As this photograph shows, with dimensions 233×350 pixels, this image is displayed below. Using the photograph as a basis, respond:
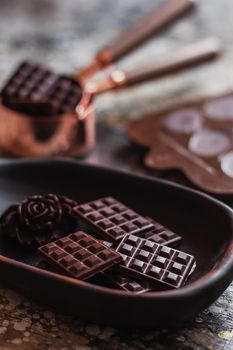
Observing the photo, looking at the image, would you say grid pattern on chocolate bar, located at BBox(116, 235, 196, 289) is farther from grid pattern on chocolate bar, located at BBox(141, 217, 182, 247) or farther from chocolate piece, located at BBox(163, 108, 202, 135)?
chocolate piece, located at BBox(163, 108, 202, 135)

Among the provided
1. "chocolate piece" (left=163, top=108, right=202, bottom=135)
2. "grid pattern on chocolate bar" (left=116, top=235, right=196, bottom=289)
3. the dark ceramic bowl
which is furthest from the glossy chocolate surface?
"grid pattern on chocolate bar" (left=116, top=235, right=196, bottom=289)

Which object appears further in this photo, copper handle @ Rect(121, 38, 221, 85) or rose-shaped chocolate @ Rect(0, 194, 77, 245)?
copper handle @ Rect(121, 38, 221, 85)

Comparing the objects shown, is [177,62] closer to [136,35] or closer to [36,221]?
[136,35]

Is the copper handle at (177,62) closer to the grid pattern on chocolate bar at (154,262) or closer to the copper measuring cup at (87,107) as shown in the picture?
the copper measuring cup at (87,107)

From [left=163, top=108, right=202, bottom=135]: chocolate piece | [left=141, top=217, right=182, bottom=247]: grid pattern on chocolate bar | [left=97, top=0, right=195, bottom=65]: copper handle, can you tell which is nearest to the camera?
[left=141, top=217, right=182, bottom=247]: grid pattern on chocolate bar

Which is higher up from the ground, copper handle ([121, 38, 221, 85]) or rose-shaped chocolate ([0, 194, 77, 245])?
copper handle ([121, 38, 221, 85])

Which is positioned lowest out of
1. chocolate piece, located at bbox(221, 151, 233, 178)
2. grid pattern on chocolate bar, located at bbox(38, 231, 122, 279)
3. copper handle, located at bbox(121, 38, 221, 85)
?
grid pattern on chocolate bar, located at bbox(38, 231, 122, 279)
